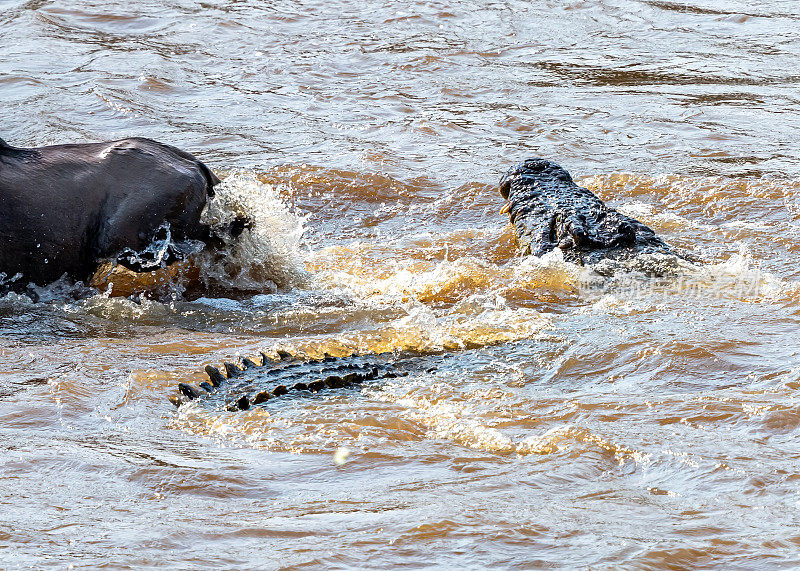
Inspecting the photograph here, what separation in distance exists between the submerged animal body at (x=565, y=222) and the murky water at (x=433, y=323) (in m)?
0.18

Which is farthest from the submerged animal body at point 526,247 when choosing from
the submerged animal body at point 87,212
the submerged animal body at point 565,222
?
the submerged animal body at point 87,212

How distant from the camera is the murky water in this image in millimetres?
2932

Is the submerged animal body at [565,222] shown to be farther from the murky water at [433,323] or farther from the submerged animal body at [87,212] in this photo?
the submerged animal body at [87,212]

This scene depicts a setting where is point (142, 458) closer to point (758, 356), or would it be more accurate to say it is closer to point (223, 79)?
point (758, 356)

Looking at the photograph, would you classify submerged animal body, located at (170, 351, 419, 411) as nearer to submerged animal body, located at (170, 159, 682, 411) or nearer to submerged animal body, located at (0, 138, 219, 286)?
submerged animal body, located at (170, 159, 682, 411)

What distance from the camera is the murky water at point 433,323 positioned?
293 centimetres

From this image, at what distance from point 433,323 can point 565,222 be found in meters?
1.22

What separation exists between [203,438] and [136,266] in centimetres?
182

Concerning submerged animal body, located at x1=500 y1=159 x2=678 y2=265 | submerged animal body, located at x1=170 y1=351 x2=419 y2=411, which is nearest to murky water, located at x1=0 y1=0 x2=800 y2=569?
submerged animal body, located at x1=170 y1=351 x2=419 y2=411

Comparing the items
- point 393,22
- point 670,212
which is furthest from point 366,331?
point 393,22

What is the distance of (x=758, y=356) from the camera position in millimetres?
4414

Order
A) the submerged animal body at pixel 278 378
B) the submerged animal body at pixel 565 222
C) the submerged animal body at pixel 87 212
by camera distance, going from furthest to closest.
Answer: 1. the submerged animal body at pixel 565 222
2. the submerged animal body at pixel 87 212
3. the submerged animal body at pixel 278 378

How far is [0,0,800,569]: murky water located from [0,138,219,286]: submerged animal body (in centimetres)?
23

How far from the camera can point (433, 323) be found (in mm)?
5008
